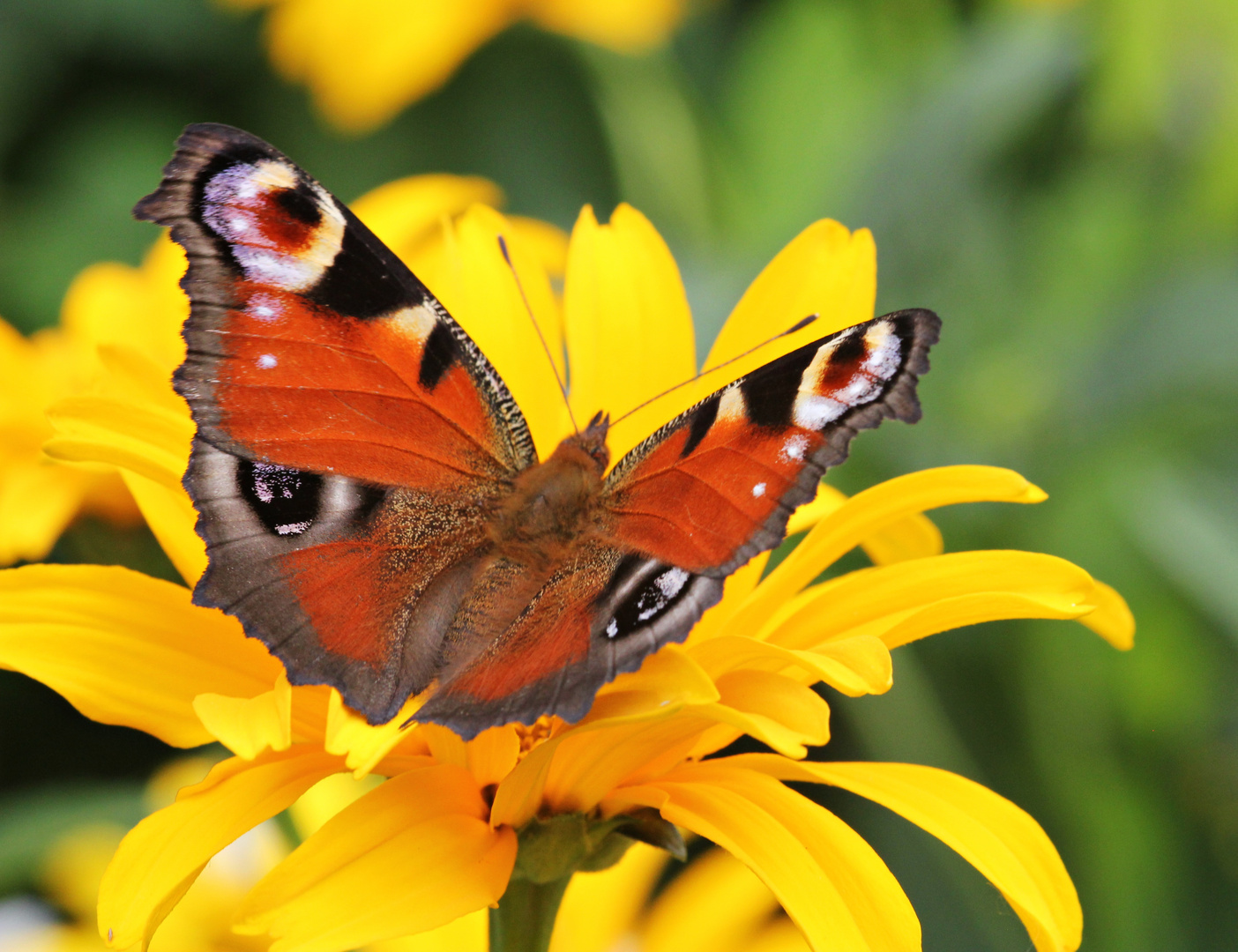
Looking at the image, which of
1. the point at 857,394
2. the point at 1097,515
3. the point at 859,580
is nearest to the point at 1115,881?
the point at 1097,515

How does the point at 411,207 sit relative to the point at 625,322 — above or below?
below

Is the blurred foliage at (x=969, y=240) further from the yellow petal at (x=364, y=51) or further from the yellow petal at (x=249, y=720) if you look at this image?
the yellow petal at (x=249, y=720)

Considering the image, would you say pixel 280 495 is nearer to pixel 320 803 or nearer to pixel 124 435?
pixel 124 435

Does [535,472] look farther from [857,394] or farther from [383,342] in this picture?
[857,394]

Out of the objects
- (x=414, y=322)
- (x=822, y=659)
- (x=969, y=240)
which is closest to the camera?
(x=822, y=659)

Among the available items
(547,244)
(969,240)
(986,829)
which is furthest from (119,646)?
(969,240)

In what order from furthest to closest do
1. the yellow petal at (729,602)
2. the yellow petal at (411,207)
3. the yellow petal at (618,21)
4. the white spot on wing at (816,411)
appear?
the yellow petal at (618,21)
the yellow petal at (411,207)
the yellow petal at (729,602)
the white spot on wing at (816,411)

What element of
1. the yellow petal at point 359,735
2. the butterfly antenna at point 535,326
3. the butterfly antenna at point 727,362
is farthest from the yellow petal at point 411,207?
the yellow petal at point 359,735
